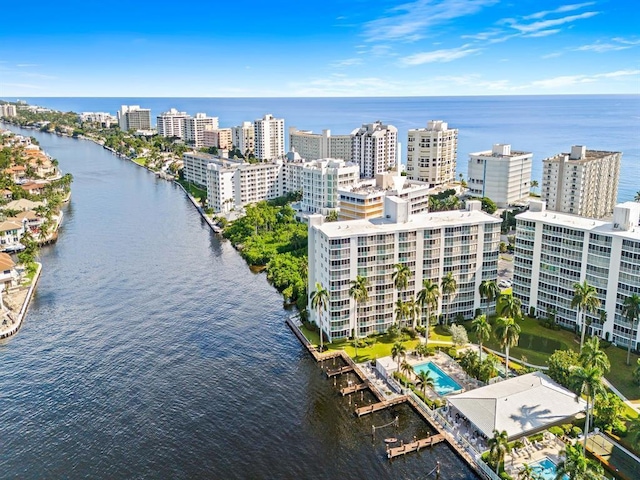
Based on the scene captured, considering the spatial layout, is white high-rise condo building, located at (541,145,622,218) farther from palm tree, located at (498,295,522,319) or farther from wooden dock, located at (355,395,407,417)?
wooden dock, located at (355,395,407,417)

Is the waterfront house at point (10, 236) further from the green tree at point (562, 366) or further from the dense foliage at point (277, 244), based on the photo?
the green tree at point (562, 366)

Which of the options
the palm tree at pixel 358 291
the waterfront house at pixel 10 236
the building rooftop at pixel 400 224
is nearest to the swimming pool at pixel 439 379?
the palm tree at pixel 358 291

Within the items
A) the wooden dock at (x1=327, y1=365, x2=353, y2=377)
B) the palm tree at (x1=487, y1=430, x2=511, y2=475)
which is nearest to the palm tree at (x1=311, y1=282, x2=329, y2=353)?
the wooden dock at (x1=327, y1=365, x2=353, y2=377)

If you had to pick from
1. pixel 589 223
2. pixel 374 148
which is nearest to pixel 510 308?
pixel 589 223

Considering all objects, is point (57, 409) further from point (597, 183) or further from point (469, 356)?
point (597, 183)

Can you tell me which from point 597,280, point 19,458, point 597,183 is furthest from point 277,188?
point 19,458
